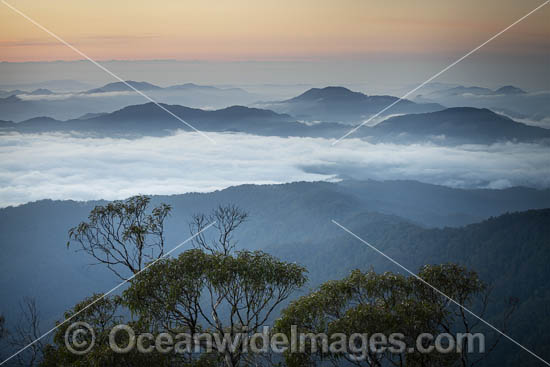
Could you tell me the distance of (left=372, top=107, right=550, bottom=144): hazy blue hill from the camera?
449 ft

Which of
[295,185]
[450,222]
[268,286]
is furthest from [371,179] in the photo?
[268,286]

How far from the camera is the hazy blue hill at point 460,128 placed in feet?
449

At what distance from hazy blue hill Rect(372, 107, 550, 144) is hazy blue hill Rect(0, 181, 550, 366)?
23.7 m

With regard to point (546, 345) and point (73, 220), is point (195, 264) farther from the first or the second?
point (73, 220)

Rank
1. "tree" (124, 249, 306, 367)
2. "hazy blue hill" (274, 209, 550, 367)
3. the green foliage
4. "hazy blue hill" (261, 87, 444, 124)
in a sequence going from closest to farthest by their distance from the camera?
the green foliage, "tree" (124, 249, 306, 367), "hazy blue hill" (274, 209, 550, 367), "hazy blue hill" (261, 87, 444, 124)

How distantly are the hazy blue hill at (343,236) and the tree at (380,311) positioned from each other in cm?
4165

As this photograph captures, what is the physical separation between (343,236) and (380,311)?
87.8 metres

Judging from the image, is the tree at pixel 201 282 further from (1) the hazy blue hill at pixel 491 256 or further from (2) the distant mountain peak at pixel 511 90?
(2) the distant mountain peak at pixel 511 90

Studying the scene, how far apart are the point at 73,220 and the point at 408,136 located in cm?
9852

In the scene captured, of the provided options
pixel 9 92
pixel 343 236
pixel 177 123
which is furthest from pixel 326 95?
pixel 9 92

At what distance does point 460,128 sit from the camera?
150750 mm

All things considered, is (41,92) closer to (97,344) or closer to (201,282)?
(97,344)

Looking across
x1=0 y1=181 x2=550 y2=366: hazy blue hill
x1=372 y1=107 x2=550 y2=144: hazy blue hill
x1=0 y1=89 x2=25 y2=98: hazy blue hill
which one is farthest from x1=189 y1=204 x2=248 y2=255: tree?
x1=372 y1=107 x2=550 y2=144: hazy blue hill

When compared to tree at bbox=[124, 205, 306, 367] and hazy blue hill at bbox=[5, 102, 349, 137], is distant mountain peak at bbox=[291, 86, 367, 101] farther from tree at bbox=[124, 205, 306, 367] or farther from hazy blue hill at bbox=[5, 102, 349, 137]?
tree at bbox=[124, 205, 306, 367]
